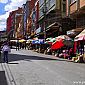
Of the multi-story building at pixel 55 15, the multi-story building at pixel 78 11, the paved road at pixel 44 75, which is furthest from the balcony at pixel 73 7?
the paved road at pixel 44 75

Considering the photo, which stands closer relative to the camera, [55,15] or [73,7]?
[73,7]

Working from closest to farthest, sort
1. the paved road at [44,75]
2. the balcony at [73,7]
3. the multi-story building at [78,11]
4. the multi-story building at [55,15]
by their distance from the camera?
the paved road at [44,75] → the multi-story building at [78,11] → the balcony at [73,7] → the multi-story building at [55,15]

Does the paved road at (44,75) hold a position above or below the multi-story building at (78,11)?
below

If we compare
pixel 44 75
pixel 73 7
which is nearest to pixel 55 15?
pixel 73 7

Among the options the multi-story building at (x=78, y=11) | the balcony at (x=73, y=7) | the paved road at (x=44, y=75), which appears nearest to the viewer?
the paved road at (x=44, y=75)

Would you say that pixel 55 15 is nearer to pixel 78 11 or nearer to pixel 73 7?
pixel 73 7

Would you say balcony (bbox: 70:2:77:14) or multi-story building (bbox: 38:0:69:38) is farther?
multi-story building (bbox: 38:0:69:38)

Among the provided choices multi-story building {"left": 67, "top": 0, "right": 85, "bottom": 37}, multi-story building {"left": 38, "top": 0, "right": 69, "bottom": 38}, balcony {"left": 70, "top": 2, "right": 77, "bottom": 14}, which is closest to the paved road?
multi-story building {"left": 67, "top": 0, "right": 85, "bottom": 37}

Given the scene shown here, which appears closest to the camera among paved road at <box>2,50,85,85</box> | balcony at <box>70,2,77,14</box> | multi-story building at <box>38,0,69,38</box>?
paved road at <box>2,50,85,85</box>

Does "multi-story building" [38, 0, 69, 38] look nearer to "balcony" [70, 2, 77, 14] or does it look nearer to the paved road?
"balcony" [70, 2, 77, 14]

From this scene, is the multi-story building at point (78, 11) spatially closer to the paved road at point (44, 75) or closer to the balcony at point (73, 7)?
the balcony at point (73, 7)

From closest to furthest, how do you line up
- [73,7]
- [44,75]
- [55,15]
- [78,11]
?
[44,75] < [78,11] < [73,7] < [55,15]

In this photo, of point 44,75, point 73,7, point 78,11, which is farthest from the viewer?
point 73,7

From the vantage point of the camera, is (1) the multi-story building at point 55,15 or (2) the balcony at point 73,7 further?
(1) the multi-story building at point 55,15
